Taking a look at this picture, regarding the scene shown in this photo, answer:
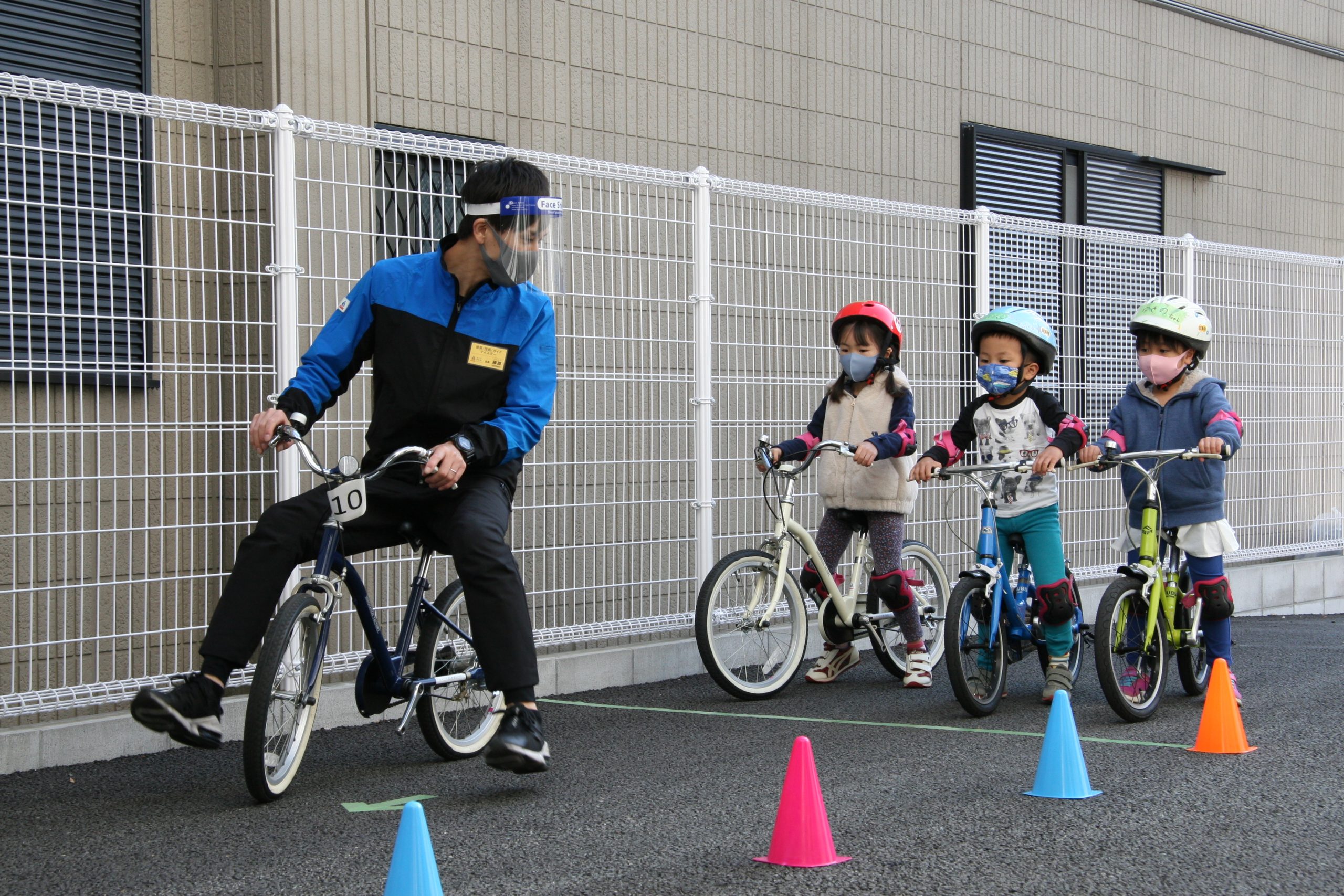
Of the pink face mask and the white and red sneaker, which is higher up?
the pink face mask

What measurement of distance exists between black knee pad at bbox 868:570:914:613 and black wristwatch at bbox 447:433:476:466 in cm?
275

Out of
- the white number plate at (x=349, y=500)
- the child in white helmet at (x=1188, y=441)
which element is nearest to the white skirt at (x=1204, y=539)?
Result: the child in white helmet at (x=1188, y=441)

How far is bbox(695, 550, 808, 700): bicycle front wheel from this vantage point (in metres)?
6.09

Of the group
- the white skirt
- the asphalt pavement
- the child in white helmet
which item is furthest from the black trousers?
the white skirt

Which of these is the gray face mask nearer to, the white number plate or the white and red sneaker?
the white number plate

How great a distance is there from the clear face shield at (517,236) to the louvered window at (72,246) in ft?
4.70

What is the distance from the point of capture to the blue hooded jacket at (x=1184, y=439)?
19.9ft

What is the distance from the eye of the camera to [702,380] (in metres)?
6.90

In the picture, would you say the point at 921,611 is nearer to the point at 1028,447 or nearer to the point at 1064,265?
the point at 1028,447

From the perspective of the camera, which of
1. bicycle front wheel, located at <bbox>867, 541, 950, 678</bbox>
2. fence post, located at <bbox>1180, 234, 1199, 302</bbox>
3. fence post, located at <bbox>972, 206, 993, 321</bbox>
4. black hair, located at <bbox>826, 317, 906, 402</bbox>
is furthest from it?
fence post, located at <bbox>1180, 234, 1199, 302</bbox>

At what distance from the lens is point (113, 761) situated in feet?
16.7

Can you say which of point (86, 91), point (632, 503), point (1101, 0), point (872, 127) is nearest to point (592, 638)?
point (632, 503)

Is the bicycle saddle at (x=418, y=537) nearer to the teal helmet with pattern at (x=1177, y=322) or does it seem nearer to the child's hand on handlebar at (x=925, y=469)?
the child's hand on handlebar at (x=925, y=469)

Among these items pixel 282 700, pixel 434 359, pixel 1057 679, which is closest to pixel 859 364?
pixel 1057 679
